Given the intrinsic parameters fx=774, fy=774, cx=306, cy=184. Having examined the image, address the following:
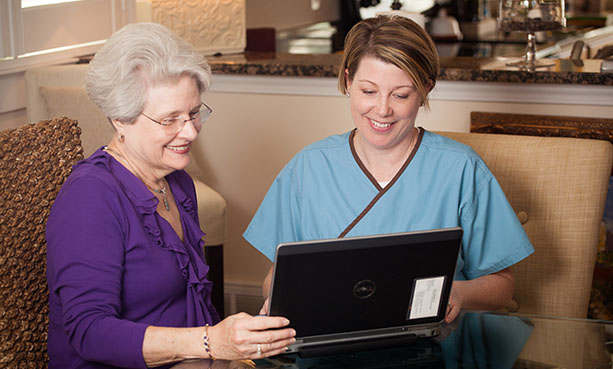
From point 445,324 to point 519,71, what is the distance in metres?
1.53

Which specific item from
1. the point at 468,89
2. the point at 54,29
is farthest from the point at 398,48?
the point at 54,29

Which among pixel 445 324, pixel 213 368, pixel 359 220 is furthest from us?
pixel 359 220

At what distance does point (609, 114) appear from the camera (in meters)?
2.78

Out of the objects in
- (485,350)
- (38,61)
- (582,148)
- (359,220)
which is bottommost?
(485,350)

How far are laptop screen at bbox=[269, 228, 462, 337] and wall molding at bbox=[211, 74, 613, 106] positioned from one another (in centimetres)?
Result: 142

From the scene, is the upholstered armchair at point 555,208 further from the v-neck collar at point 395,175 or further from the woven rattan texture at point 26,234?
the woven rattan texture at point 26,234

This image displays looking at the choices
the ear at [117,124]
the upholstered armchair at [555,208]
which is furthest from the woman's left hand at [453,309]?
the ear at [117,124]

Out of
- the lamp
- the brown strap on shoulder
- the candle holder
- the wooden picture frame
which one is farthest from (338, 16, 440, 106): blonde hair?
the lamp

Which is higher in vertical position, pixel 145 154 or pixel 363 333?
pixel 145 154

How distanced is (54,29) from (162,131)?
166 centimetres

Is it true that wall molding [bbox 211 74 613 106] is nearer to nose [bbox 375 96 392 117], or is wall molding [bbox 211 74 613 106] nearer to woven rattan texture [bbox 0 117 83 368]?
nose [bbox 375 96 392 117]

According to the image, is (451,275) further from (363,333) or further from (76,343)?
(76,343)

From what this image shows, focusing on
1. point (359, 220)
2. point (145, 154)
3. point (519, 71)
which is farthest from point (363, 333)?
point (519, 71)

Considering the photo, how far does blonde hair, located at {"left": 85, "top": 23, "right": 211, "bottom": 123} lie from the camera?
1.50 metres
